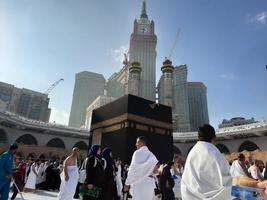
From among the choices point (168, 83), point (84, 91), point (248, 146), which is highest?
point (84, 91)

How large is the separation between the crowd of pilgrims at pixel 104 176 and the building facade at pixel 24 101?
240ft

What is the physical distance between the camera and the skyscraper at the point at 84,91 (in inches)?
4983

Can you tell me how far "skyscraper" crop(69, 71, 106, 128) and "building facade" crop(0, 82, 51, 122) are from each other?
3614cm

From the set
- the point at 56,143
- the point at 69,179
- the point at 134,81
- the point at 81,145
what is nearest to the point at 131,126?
the point at 69,179

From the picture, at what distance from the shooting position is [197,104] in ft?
339

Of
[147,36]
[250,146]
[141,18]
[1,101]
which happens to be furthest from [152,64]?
[250,146]

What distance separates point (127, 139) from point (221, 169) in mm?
18451

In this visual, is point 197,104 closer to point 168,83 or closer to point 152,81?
point 152,81

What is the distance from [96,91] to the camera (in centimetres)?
13262

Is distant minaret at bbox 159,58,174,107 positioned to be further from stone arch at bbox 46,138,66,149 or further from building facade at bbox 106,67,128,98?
building facade at bbox 106,67,128,98

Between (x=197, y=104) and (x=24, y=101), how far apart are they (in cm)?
6898

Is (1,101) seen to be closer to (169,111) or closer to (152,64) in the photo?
(152,64)

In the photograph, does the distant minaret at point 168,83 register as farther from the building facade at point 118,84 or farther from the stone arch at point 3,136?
the stone arch at point 3,136

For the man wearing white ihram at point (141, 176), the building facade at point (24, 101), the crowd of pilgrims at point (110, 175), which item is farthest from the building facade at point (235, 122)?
the man wearing white ihram at point (141, 176)
